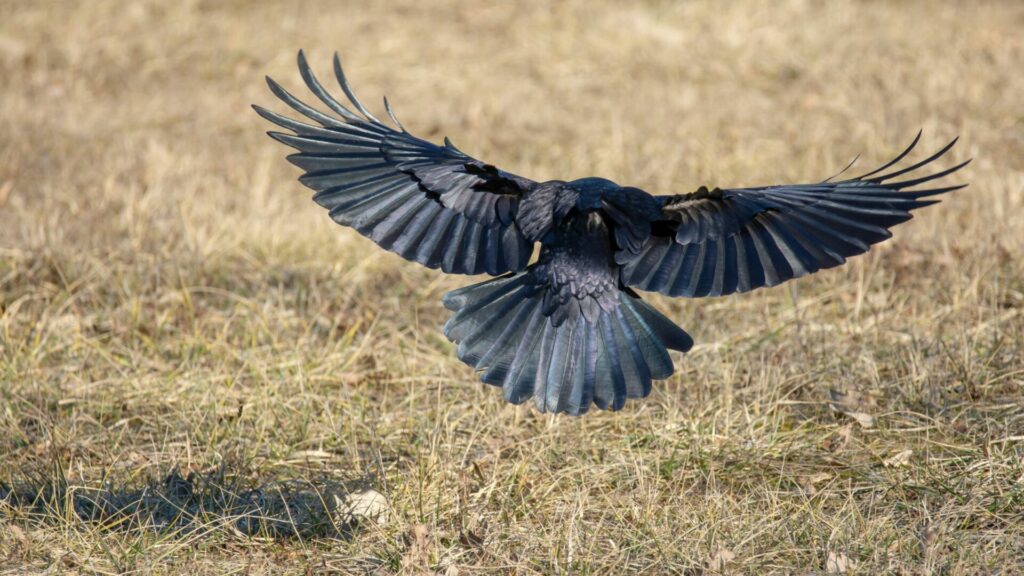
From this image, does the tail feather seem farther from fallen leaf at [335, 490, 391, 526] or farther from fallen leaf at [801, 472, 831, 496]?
fallen leaf at [801, 472, 831, 496]

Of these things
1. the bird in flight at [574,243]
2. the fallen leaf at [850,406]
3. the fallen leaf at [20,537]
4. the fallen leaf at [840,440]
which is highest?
the bird in flight at [574,243]

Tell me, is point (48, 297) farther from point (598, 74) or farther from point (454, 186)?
point (598, 74)

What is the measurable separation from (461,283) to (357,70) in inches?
169

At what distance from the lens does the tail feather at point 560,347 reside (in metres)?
3.07

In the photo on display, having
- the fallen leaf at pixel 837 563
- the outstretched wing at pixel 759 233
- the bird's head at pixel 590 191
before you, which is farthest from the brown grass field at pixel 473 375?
the bird's head at pixel 590 191

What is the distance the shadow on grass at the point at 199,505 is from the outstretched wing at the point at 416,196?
79 centimetres

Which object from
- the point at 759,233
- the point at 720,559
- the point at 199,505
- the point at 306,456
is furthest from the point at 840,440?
the point at 199,505

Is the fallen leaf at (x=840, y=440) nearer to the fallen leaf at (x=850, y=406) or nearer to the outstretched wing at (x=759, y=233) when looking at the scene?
the fallen leaf at (x=850, y=406)

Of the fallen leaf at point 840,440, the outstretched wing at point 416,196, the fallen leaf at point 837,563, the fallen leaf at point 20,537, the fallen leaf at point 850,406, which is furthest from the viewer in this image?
the fallen leaf at point 850,406

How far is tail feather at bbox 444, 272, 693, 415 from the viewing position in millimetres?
3070

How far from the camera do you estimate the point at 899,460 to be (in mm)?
3398

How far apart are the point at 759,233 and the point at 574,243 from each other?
55cm

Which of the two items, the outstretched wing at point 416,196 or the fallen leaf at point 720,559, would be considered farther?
the outstretched wing at point 416,196

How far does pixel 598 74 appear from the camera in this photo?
8664 mm
